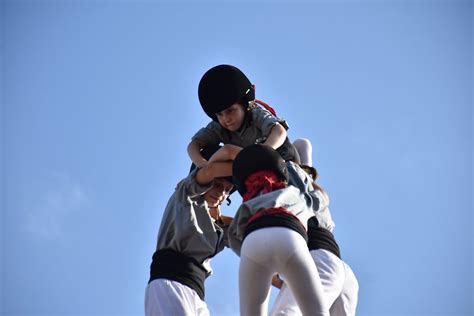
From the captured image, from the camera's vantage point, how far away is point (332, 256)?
19.1ft

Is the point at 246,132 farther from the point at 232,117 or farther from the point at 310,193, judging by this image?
the point at 310,193

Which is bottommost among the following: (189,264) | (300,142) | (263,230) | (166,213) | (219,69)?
(263,230)

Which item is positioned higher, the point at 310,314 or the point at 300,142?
the point at 300,142

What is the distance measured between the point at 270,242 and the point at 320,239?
4.29 feet

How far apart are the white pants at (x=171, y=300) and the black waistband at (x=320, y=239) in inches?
44.0

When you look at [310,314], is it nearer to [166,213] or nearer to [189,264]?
[189,264]

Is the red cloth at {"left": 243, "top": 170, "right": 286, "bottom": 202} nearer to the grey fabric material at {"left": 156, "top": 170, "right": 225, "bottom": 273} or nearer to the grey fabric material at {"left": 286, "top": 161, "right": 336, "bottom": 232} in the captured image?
the grey fabric material at {"left": 286, "top": 161, "right": 336, "bottom": 232}

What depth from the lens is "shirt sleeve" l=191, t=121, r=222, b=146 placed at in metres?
6.80

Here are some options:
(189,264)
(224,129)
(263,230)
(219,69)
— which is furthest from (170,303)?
(219,69)

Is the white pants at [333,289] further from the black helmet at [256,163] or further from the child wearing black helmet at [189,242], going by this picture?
the black helmet at [256,163]

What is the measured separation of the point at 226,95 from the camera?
653 centimetres

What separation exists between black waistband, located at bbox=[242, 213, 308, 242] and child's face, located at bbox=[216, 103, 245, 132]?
183cm

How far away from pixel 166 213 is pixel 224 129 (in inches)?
43.4

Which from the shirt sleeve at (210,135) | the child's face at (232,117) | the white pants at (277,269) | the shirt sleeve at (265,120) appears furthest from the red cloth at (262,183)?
the shirt sleeve at (210,135)
